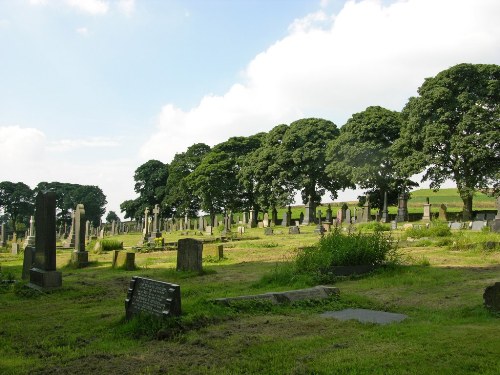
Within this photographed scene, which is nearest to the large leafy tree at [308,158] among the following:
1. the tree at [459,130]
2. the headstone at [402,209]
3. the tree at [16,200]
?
the headstone at [402,209]

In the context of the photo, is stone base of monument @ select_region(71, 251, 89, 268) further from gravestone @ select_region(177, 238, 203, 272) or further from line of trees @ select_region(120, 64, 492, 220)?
line of trees @ select_region(120, 64, 492, 220)

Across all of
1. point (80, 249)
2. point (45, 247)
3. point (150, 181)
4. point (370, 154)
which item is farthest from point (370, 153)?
point (150, 181)

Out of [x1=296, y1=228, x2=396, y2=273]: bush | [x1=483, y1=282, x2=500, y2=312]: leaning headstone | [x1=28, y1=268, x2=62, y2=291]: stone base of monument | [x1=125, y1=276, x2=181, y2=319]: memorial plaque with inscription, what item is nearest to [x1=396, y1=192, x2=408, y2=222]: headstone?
[x1=296, y1=228, x2=396, y2=273]: bush

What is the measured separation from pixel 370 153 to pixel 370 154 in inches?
5.1

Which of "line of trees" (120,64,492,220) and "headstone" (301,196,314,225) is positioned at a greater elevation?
"line of trees" (120,64,492,220)

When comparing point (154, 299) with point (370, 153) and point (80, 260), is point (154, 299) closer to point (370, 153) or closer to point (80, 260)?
point (80, 260)

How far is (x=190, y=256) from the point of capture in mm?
14227

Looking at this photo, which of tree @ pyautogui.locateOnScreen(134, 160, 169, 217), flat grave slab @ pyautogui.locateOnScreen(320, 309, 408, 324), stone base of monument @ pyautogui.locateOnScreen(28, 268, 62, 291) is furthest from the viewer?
tree @ pyautogui.locateOnScreen(134, 160, 169, 217)

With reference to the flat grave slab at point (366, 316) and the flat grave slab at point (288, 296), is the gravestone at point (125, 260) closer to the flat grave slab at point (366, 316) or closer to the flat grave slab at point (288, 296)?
the flat grave slab at point (288, 296)

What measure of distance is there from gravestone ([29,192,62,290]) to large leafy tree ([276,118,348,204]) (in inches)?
1486

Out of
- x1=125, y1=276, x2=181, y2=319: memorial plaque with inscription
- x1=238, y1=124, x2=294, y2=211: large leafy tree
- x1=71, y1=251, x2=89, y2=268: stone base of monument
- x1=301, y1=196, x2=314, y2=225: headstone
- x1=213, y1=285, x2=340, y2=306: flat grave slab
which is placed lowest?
x1=71, y1=251, x2=89, y2=268: stone base of monument

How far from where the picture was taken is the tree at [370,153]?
42875 mm

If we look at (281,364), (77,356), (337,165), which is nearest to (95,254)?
(77,356)

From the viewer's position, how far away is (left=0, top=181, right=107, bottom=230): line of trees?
76312mm
